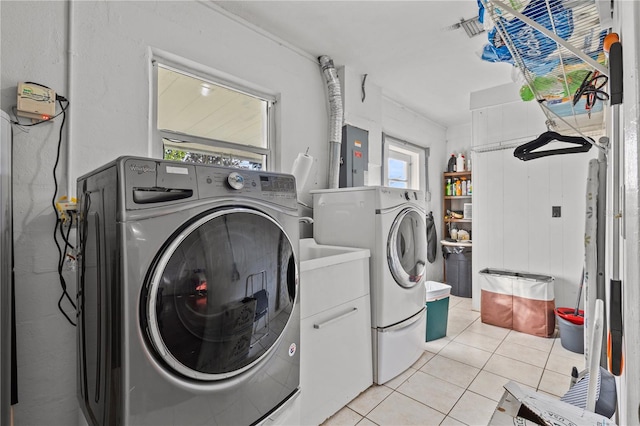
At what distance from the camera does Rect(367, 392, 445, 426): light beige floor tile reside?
1.84 metres

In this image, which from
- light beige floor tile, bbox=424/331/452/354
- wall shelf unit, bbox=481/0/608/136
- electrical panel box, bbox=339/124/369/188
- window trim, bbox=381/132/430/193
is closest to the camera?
wall shelf unit, bbox=481/0/608/136

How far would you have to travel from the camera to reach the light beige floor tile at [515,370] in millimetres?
2285

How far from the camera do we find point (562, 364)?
2.50 metres

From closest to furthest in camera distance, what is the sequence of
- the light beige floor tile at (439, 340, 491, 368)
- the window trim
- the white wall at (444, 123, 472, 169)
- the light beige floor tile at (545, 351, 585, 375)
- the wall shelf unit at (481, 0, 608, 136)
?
the wall shelf unit at (481, 0, 608, 136)
the light beige floor tile at (545, 351, 585, 375)
the light beige floor tile at (439, 340, 491, 368)
the window trim
the white wall at (444, 123, 472, 169)

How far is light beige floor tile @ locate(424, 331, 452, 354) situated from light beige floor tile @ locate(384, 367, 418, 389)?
0.43m

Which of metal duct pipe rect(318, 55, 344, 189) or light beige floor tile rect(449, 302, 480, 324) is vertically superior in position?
metal duct pipe rect(318, 55, 344, 189)

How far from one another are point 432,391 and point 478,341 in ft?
3.54

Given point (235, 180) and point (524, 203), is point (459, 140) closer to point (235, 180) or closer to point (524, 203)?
point (524, 203)

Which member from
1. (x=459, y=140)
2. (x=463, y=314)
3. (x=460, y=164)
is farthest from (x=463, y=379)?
(x=459, y=140)

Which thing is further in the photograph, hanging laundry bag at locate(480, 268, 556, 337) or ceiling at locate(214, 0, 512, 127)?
hanging laundry bag at locate(480, 268, 556, 337)

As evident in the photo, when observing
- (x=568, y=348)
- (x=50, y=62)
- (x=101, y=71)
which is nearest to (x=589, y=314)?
(x=568, y=348)

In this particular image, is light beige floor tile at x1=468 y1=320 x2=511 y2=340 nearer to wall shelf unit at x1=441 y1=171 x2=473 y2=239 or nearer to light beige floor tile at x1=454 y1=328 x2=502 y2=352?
light beige floor tile at x1=454 y1=328 x2=502 y2=352

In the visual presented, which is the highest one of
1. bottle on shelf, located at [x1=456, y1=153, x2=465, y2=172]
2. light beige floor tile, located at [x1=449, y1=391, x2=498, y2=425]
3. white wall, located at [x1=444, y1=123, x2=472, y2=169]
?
white wall, located at [x1=444, y1=123, x2=472, y2=169]

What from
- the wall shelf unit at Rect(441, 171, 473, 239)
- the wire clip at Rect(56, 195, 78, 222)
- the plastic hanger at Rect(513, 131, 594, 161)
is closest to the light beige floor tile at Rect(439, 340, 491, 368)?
the plastic hanger at Rect(513, 131, 594, 161)
